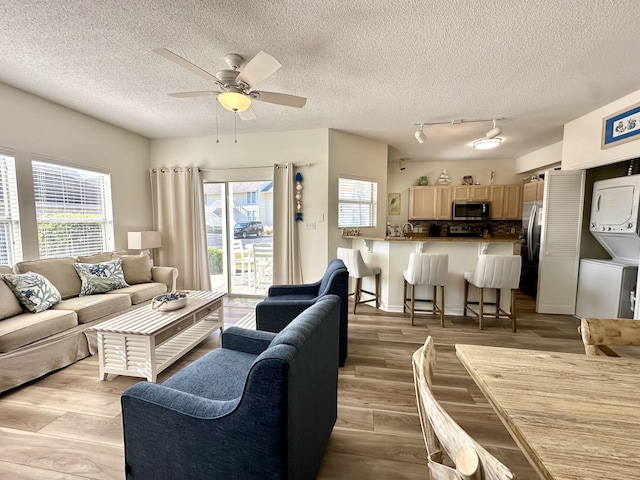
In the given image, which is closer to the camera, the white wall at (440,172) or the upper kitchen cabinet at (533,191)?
the upper kitchen cabinet at (533,191)

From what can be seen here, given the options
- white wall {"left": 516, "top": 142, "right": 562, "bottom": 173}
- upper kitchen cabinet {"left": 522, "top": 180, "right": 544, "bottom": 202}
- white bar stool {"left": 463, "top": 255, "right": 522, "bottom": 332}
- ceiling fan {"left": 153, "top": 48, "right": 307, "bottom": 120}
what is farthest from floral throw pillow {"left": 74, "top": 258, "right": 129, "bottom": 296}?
white wall {"left": 516, "top": 142, "right": 562, "bottom": 173}

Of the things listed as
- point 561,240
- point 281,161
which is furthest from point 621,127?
point 281,161

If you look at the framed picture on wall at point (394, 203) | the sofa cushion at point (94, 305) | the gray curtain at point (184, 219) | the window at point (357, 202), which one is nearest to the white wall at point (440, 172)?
the framed picture on wall at point (394, 203)

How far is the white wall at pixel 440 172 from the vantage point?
19.2 ft

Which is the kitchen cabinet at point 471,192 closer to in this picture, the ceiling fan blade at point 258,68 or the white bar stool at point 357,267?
the white bar stool at point 357,267

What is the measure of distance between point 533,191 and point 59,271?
712 cm

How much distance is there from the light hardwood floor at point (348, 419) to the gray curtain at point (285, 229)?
1.61 metres

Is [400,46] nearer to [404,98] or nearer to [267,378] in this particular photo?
[404,98]

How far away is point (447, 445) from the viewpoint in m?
0.56

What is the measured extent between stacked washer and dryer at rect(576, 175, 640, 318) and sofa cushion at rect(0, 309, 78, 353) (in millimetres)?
5619

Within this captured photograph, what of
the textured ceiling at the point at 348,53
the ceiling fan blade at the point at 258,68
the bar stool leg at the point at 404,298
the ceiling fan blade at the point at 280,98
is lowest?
the bar stool leg at the point at 404,298

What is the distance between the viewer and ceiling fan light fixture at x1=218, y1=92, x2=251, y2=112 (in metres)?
2.15

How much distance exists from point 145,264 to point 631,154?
19.7ft

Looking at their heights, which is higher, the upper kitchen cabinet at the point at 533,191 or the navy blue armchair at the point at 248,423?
the upper kitchen cabinet at the point at 533,191
